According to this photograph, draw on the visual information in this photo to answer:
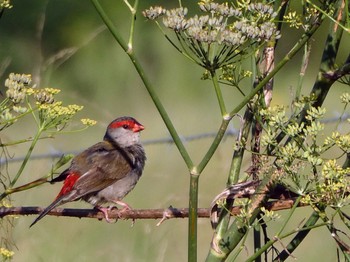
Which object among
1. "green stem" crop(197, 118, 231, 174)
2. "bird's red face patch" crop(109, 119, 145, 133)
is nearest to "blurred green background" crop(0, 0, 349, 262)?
"bird's red face patch" crop(109, 119, 145, 133)

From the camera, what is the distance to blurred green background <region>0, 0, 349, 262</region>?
6996 mm

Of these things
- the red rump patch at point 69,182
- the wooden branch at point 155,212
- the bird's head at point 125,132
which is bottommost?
the wooden branch at point 155,212

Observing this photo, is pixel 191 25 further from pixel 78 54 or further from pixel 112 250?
pixel 78 54

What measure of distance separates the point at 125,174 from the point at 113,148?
1.08 ft

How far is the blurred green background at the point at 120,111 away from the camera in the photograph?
700cm

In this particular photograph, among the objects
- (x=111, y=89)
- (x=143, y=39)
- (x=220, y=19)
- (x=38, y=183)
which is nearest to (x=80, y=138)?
(x=111, y=89)

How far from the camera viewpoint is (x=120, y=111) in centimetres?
1123

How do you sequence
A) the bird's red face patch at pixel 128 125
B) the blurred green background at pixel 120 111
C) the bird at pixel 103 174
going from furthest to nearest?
the bird's red face patch at pixel 128 125
the blurred green background at pixel 120 111
the bird at pixel 103 174

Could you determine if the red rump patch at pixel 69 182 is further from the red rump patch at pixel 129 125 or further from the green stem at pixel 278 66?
the green stem at pixel 278 66

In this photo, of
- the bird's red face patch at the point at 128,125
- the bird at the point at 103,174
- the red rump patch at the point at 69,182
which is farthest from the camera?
the bird's red face patch at the point at 128,125

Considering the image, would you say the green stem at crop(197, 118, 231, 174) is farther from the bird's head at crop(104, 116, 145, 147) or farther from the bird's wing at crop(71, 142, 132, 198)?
the bird's head at crop(104, 116, 145, 147)

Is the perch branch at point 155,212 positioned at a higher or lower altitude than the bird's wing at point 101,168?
lower

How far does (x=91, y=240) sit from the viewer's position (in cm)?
697

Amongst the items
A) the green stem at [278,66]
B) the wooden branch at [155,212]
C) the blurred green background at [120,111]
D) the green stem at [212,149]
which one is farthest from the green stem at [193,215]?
the blurred green background at [120,111]
